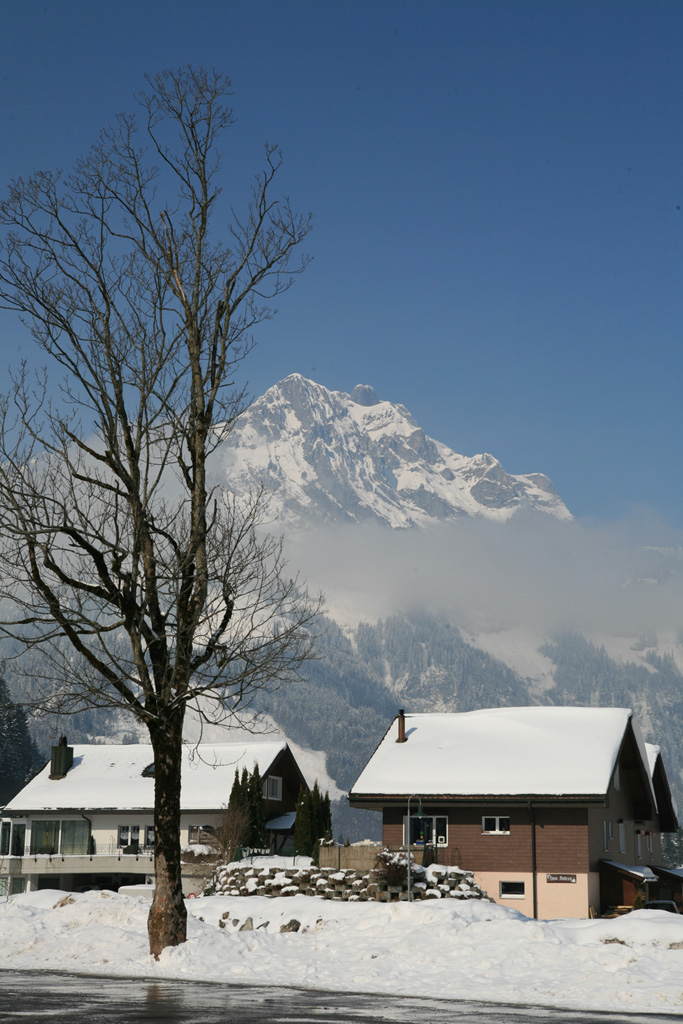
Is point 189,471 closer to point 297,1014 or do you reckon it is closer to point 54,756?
point 297,1014

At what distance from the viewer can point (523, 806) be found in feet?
154

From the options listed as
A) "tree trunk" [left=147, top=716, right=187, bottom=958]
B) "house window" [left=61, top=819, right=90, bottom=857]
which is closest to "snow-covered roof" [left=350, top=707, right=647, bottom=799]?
"house window" [left=61, top=819, right=90, bottom=857]

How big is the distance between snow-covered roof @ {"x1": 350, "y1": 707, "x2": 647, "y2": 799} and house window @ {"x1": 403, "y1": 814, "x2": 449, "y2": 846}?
1395mm

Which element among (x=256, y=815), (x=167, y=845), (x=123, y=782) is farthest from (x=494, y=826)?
(x=123, y=782)

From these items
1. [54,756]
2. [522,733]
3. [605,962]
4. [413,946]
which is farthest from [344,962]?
[54,756]

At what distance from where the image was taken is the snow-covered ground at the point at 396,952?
16953 mm

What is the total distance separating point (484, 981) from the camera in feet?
58.5

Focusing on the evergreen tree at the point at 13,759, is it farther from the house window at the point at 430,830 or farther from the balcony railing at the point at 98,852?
the house window at the point at 430,830

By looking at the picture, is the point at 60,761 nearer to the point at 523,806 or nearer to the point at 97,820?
the point at 97,820

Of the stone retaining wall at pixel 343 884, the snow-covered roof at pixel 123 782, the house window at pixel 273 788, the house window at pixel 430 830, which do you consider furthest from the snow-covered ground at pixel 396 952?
the house window at pixel 273 788

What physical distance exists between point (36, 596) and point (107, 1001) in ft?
28.0

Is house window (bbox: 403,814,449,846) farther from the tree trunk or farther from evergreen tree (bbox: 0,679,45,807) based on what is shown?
evergreen tree (bbox: 0,679,45,807)

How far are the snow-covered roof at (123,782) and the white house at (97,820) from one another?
0.21 ft

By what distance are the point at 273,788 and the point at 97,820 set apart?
11.8 metres
